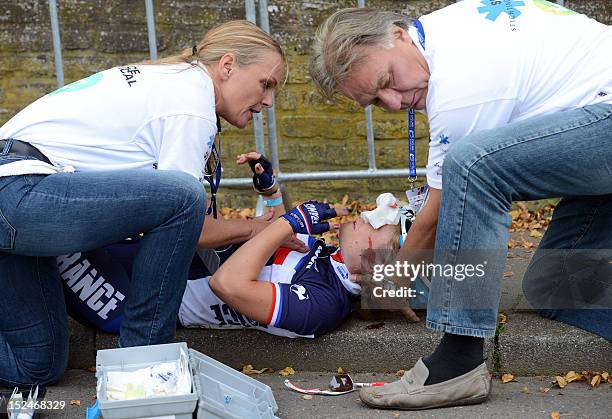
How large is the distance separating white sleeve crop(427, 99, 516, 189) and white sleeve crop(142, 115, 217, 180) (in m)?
0.74

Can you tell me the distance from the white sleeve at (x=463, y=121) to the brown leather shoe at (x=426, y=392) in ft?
2.17

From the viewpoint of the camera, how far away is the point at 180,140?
10.0 ft

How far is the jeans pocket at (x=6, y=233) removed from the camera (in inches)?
116

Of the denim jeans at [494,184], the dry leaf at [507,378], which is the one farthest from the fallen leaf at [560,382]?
the denim jeans at [494,184]

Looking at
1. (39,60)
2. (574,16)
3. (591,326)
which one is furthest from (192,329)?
(39,60)

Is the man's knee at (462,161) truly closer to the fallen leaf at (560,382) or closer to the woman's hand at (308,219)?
the woman's hand at (308,219)

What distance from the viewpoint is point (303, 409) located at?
10.5 feet

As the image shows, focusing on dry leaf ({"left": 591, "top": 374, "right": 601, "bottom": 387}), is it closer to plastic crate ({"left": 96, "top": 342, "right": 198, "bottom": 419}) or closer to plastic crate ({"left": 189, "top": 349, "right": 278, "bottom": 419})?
plastic crate ({"left": 189, "top": 349, "right": 278, "bottom": 419})

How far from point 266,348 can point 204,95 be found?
0.98 meters

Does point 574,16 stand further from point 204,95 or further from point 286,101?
point 286,101

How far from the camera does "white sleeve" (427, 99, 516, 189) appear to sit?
300 cm

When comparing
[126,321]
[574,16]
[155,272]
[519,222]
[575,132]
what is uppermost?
[574,16]

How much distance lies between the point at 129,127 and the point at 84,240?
15.6 inches

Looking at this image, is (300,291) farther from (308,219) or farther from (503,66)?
(503,66)
